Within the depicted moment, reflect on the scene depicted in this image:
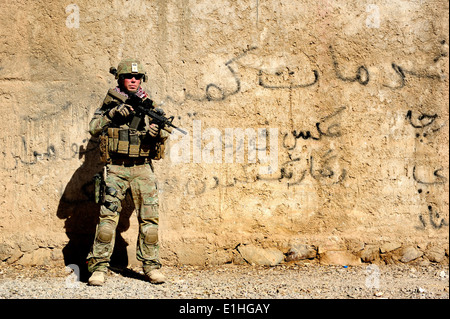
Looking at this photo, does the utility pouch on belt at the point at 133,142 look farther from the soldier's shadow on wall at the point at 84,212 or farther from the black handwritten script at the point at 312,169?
the black handwritten script at the point at 312,169

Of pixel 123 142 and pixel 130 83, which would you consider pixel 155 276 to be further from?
pixel 130 83

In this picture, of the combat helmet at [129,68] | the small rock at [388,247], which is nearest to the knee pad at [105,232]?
the combat helmet at [129,68]

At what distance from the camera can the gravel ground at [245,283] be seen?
3.96m

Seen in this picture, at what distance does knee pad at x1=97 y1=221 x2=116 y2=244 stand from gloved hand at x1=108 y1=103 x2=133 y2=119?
0.90 metres

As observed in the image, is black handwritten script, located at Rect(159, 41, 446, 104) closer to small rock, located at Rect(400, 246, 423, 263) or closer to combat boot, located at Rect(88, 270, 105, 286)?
small rock, located at Rect(400, 246, 423, 263)

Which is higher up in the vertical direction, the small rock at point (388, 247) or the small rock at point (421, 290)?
the small rock at point (388, 247)

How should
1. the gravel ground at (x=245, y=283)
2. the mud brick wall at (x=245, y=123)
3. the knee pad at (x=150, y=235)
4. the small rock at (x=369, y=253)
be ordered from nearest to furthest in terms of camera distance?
the gravel ground at (x=245, y=283) → the knee pad at (x=150, y=235) → the mud brick wall at (x=245, y=123) → the small rock at (x=369, y=253)

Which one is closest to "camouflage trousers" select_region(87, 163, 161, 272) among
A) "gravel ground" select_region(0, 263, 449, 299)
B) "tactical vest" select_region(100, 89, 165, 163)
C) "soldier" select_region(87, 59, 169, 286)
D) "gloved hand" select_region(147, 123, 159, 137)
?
"soldier" select_region(87, 59, 169, 286)

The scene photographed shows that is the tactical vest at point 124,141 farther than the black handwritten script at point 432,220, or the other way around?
the black handwritten script at point 432,220

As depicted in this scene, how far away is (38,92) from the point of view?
186 inches

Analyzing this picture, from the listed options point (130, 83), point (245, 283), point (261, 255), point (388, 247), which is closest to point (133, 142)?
point (130, 83)

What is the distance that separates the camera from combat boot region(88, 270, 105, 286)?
13.3 feet

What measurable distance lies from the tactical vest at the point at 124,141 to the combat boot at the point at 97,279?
94 cm

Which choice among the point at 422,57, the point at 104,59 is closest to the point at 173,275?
the point at 104,59
